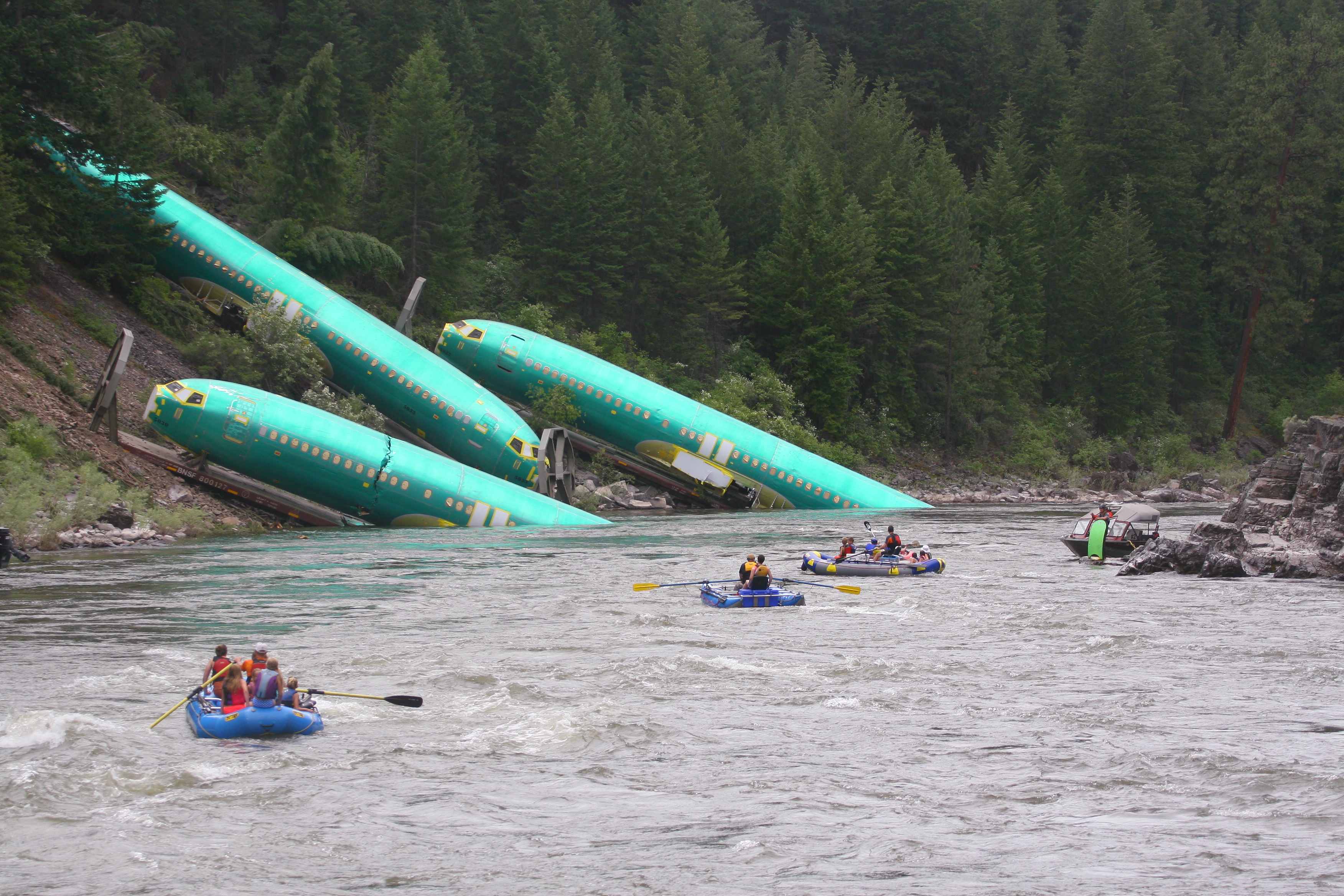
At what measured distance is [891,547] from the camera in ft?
138

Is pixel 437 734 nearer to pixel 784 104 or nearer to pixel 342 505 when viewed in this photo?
pixel 342 505

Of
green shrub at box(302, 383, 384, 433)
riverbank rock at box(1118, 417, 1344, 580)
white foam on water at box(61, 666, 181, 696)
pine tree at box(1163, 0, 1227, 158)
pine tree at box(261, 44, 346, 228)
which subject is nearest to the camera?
white foam on water at box(61, 666, 181, 696)

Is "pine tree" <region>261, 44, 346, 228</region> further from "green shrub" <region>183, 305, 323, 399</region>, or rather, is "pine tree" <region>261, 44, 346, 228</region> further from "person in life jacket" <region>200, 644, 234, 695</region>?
"person in life jacket" <region>200, 644, 234, 695</region>

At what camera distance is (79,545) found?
40.6m

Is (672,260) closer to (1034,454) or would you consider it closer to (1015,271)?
(1034,454)

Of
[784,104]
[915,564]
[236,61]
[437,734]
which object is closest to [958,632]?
[915,564]

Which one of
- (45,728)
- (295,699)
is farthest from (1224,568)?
(45,728)

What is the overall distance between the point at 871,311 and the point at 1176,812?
223 feet

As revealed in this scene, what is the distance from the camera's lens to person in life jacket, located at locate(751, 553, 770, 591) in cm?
3438

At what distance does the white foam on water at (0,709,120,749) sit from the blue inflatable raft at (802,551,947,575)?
24.0m

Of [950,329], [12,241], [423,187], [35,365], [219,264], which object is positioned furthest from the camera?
[950,329]

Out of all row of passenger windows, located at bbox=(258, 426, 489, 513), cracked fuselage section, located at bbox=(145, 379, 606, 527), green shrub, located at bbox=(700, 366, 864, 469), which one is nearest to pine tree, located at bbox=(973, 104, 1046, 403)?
green shrub, located at bbox=(700, 366, 864, 469)

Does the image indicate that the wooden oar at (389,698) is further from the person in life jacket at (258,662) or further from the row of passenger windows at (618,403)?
the row of passenger windows at (618,403)

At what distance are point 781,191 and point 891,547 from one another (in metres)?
51.4
